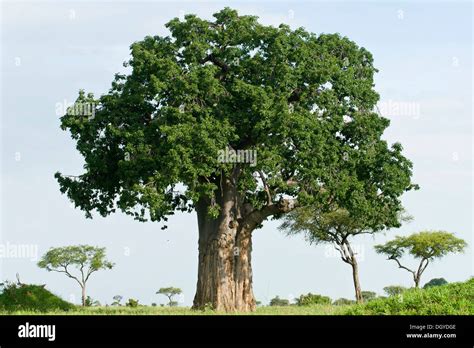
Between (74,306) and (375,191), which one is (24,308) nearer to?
(74,306)

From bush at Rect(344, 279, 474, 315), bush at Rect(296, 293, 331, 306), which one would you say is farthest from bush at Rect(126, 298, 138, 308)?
bush at Rect(344, 279, 474, 315)

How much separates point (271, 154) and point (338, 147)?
339 centimetres

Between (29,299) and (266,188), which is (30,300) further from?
(266,188)

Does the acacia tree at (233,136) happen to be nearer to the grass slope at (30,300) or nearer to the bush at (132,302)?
the grass slope at (30,300)

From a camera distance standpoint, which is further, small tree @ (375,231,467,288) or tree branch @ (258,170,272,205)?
small tree @ (375,231,467,288)

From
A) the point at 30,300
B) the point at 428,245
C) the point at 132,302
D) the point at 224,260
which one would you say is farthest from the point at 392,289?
the point at 30,300

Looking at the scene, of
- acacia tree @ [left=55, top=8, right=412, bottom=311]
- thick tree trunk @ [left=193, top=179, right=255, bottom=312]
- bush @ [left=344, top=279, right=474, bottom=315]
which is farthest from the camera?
thick tree trunk @ [left=193, top=179, right=255, bottom=312]

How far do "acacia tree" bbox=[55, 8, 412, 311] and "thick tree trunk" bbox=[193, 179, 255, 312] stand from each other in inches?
2.1

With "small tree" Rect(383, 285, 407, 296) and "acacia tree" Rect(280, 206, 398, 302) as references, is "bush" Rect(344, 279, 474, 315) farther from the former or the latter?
"small tree" Rect(383, 285, 407, 296)

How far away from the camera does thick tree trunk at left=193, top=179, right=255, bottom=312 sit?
3300cm

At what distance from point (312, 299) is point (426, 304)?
2346 centimetres

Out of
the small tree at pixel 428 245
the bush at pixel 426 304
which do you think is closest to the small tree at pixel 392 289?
the small tree at pixel 428 245

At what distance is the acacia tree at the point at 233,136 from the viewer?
30.2m
